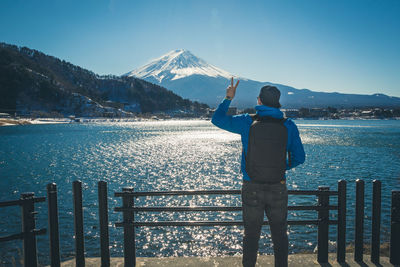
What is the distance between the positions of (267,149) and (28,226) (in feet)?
14.7

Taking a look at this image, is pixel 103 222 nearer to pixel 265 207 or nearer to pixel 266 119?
pixel 265 207

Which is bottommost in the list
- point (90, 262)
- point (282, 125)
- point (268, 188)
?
point (90, 262)

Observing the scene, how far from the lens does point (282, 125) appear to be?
4.09 m

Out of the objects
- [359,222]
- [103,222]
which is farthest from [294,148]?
[103,222]

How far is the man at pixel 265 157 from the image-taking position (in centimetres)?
407

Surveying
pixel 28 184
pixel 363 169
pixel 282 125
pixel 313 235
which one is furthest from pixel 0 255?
pixel 363 169

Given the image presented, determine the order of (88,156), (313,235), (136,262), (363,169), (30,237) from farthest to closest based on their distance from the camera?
(88,156)
(363,169)
(313,235)
(136,262)
(30,237)

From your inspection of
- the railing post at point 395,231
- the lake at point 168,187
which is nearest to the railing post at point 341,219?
A: the railing post at point 395,231

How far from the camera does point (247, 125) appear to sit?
13.8ft

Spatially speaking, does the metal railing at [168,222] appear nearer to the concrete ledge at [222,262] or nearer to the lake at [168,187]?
the concrete ledge at [222,262]

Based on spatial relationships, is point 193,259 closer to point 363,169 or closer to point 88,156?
point 363,169

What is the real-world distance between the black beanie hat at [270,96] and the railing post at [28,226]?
4.43 meters

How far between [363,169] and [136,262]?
33281 millimetres

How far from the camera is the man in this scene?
4.07m
